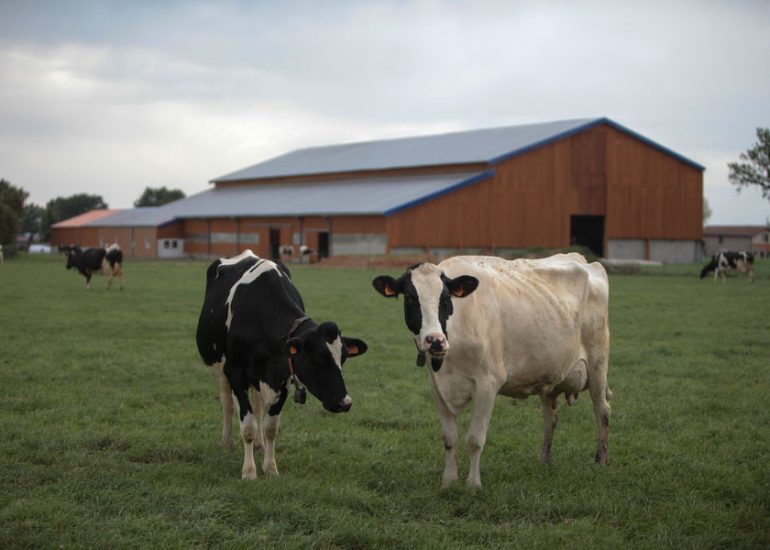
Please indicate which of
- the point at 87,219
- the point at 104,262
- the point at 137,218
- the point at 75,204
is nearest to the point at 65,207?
the point at 75,204

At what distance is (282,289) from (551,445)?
2.81 meters

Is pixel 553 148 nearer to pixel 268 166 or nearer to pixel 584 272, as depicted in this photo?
pixel 268 166

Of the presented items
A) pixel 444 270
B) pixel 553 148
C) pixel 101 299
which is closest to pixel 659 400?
pixel 444 270

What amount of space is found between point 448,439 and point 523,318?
1.33 metres

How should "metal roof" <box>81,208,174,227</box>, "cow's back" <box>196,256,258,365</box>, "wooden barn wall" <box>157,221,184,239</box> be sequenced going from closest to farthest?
"cow's back" <box>196,256,258,365</box> → "wooden barn wall" <box>157,221,184,239</box> → "metal roof" <box>81,208,174,227</box>

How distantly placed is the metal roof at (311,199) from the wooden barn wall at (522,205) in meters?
0.92

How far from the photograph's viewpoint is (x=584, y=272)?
Answer: 27.7 feet

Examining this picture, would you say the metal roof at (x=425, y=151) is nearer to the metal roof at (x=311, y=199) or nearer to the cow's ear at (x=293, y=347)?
the metal roof at (x=311, y=199)

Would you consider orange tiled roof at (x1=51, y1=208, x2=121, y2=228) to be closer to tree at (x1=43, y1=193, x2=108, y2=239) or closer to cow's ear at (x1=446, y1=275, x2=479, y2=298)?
tree at (x1=43, y1=193, x2=108, y2=239)

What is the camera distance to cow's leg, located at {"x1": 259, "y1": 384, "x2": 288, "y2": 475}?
7281 mm

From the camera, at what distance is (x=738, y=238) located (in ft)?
448

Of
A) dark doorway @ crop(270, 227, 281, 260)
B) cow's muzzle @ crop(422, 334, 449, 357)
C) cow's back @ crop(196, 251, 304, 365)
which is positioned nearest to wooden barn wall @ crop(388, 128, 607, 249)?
dark doorway @ crop(270, 227, 281, 260)

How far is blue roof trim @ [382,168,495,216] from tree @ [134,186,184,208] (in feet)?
296

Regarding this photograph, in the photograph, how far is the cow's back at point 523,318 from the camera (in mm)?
7070
